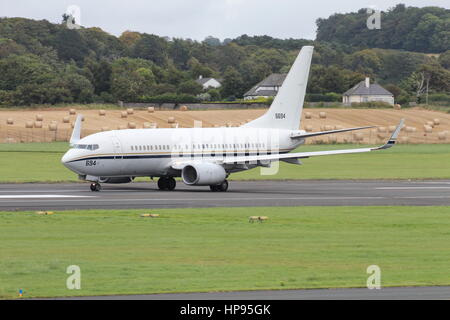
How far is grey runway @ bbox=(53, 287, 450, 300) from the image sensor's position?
76.0 feet

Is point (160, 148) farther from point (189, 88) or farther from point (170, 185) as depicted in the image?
point (189, 88)

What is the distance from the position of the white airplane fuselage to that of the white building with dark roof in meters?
118

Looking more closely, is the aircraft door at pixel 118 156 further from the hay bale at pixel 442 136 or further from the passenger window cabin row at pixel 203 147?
the hay bale at pixel 442 136

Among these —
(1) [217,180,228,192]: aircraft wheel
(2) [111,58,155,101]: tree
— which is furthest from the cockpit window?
(2) [111,58,155,101]: tree

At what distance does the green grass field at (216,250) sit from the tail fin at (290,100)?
20.8 m

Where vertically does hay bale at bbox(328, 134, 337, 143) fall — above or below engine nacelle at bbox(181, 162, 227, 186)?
below

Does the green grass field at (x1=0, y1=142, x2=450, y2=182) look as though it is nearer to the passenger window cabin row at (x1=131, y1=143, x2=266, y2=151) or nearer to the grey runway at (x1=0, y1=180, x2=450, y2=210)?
the grey runway at (x1=0, y1=180, x2=450, y2=210)

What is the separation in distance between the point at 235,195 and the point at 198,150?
20.8 feet

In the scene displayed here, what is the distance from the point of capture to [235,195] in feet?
182

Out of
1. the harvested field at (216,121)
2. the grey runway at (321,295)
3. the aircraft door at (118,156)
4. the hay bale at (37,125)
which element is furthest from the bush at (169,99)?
the grey runway at (321,295)

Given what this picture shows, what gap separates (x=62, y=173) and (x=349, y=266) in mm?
48687

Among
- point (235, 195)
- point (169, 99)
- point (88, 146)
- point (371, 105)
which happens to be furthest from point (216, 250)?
point (371, 105)

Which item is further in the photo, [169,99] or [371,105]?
[371,105]
